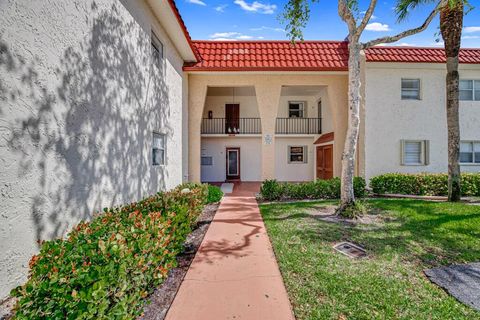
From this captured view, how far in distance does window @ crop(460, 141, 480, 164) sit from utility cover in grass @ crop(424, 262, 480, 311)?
10.7 m

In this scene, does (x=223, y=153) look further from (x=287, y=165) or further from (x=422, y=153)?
(x=422, y=153)

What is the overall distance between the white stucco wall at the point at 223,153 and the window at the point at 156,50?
940 cm

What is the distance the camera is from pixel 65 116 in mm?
3729

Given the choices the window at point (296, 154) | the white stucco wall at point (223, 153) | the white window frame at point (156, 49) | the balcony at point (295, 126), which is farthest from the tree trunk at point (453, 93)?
the white stucco wall at point (223, 153)

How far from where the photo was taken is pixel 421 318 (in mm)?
2871

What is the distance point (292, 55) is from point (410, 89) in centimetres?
602

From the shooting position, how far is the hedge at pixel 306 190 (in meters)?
10.1

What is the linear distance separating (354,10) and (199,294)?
8.61m

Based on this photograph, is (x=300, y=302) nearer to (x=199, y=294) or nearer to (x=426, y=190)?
(x=199, y=294)

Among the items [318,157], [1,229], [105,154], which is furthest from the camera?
[318,157]

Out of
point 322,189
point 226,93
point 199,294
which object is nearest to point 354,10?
point 322,189

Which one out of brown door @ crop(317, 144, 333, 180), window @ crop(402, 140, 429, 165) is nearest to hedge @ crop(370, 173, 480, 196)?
window @ crop(402, 140, 429, 165)

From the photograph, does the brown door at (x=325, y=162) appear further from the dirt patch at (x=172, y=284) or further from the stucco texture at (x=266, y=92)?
the dirt patch at (x=172, y=284)

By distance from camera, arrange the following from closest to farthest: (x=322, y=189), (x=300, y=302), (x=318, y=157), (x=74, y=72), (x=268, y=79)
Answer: (x=300, y=302), (x=74, y=72), (x=322, y=189), (x=268, y=79), (x=318, y=157)
